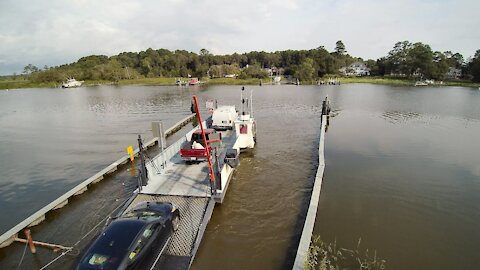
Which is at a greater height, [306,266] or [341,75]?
[341,75]

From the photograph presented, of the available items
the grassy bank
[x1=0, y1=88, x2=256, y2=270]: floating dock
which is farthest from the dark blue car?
the grassy bank

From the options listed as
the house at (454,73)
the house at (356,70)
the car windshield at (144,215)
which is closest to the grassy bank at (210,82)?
the house at (356,70)

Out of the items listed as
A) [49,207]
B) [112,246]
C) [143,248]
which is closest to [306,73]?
[49,207]

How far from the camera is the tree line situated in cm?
10169

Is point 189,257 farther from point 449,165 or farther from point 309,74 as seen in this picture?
point 309,74

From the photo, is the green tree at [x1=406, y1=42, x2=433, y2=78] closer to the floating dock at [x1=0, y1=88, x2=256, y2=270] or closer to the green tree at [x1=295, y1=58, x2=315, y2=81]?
the green tree at [x1=295, y1=58, x2=315, y2=81]

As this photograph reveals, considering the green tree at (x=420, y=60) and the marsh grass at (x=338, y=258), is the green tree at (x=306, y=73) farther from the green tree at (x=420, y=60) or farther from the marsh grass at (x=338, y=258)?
the marsh grass at (x=338, y=258)

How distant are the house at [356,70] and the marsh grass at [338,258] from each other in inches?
5300

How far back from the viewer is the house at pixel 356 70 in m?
137

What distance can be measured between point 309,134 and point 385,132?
8120mm

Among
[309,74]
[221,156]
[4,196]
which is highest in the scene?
[309,74]

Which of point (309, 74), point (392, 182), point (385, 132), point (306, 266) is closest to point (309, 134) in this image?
point (385, 132)

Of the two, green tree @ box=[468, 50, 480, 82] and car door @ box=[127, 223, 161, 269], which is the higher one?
green tree @ box=[468, 50, 480, 82]

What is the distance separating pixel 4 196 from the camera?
14406 millimetres
